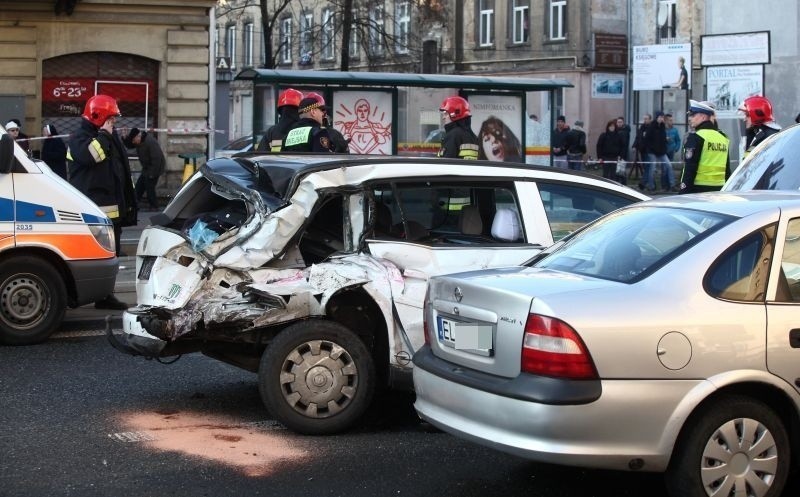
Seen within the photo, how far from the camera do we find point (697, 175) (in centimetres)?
1127

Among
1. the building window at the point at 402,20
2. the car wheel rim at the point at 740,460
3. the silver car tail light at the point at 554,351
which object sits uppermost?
the building window at the point at 402,20

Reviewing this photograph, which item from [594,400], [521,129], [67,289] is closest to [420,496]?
[594,400]

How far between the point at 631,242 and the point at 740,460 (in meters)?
1.10

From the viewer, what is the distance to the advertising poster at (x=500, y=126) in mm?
20531

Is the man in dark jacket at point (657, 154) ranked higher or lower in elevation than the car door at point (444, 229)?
higher

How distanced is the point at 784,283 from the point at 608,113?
37673mm

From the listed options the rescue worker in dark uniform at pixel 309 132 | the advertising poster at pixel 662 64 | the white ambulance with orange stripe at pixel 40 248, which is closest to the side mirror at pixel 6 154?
the white ambulance with orange stripe at pixel 40 248

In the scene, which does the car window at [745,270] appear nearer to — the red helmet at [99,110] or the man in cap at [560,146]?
the red helmet at [99,110]

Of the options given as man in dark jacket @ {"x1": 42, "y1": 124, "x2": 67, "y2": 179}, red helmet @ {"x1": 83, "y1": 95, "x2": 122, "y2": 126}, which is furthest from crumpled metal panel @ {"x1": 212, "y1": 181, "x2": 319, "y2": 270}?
man in dark jacket @ {"x1": 42, "y1": 124, "x2": 67, "y2": 179}

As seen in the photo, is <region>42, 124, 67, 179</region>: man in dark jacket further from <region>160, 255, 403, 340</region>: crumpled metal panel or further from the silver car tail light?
the silver car tail light

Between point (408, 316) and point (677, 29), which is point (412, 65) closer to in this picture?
point (677, 29)

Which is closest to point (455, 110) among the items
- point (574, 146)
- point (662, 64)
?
point (574, 146)

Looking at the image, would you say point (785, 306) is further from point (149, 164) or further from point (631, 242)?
point (149, 164)

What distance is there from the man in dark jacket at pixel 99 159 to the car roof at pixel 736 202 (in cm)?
624
